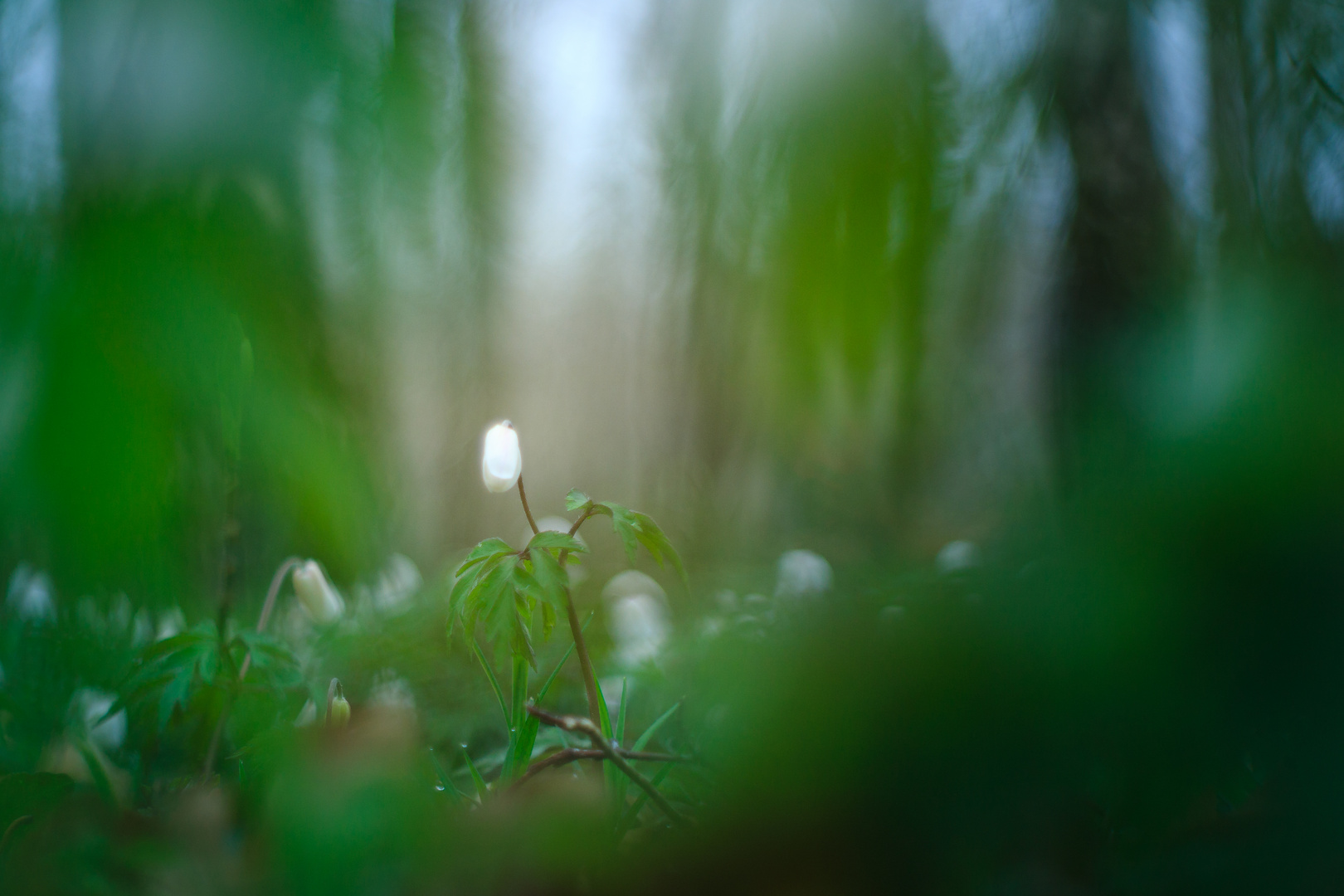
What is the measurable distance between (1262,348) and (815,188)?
388 millimetres

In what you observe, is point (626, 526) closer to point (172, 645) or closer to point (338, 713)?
point (338, 713)

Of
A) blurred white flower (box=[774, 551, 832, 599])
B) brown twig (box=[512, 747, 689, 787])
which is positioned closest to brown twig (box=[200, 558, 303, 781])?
brown twig (box=[512, 747, 689, 787])

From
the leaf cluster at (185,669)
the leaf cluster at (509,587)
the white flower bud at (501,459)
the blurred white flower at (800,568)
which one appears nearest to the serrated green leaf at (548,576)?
the leaf cluster at (509,587)

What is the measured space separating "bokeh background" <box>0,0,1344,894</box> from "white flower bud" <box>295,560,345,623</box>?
173 millimetres

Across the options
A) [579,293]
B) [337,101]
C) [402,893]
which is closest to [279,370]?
[337,101]

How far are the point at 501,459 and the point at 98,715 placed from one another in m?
0.75

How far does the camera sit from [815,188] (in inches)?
25.3

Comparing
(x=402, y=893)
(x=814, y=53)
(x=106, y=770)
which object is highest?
(x=814, y=53)

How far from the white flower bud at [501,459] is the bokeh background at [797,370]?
0.12 m

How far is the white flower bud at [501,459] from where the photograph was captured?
1.03m

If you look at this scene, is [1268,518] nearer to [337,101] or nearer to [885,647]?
[885,647]

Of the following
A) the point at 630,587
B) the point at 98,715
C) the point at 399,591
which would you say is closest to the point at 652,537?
the point at 98,715

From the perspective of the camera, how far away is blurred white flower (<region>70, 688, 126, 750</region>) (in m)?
1.08

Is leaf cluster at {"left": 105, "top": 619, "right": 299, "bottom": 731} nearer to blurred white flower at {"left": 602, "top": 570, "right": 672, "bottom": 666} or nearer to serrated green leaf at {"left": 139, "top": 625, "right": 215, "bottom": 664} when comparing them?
serrated green leaf at {"left": 139, "top": 625, "right": 215, "bottom": 664}
